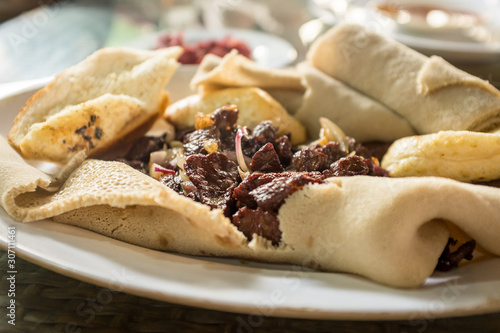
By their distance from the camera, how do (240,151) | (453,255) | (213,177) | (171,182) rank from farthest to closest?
(240,151) → (171,182) → (213,177) → (453,255)

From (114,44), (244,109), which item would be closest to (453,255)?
(244,109)

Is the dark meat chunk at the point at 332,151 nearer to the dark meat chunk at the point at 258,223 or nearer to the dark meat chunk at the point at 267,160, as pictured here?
the dark meat chunk at the point at 267,160

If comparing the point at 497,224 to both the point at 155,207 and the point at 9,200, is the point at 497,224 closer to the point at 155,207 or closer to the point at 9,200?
the point at 155,207

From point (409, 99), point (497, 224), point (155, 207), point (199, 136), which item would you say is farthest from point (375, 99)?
point (155, 207)

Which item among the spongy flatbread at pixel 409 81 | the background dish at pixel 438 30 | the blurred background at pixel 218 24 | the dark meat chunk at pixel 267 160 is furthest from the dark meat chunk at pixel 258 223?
the background dish at pixel 438 30

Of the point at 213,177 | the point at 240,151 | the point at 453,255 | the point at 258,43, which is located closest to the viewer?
the point at 453,255

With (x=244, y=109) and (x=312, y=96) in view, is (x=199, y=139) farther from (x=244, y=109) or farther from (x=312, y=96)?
(x=312, y=96)
